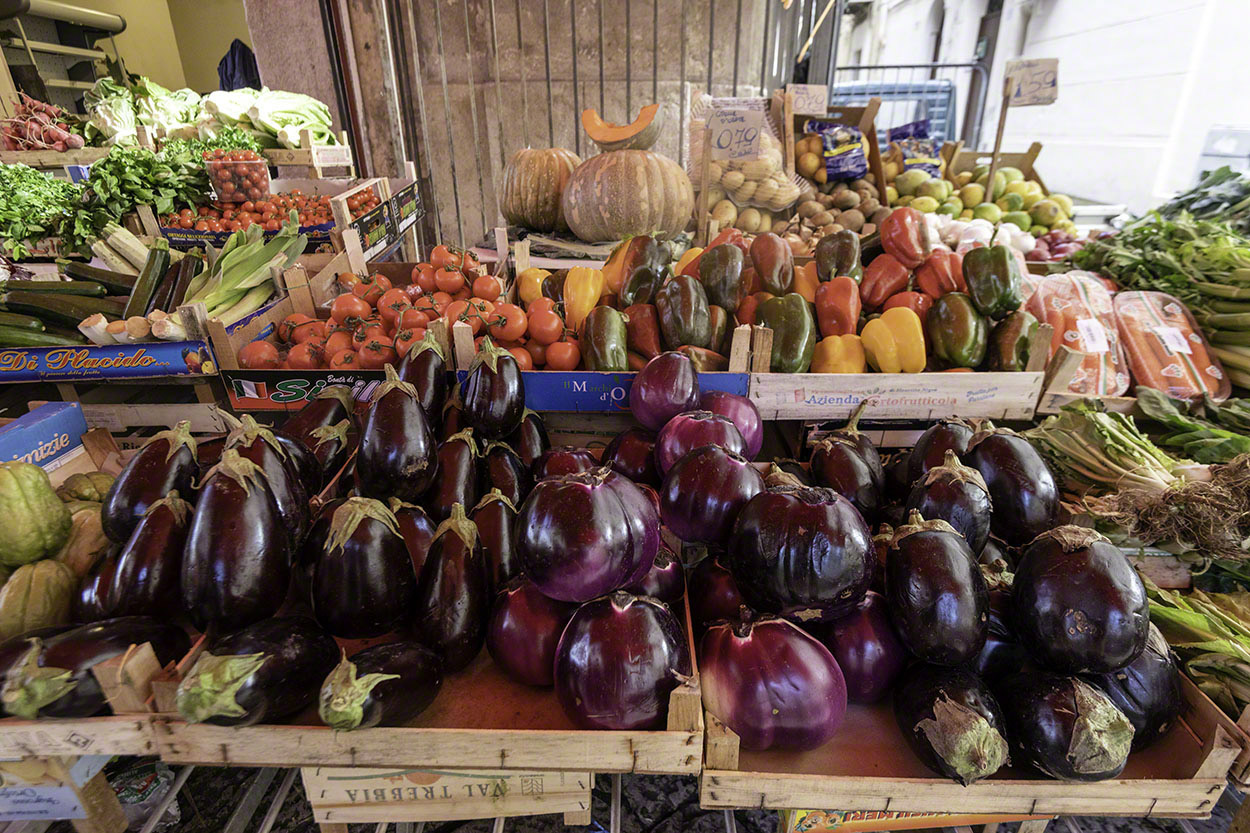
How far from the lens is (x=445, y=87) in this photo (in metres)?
5.79

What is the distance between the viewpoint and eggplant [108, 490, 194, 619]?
1104 mm

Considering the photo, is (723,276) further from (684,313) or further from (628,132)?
(628,132)

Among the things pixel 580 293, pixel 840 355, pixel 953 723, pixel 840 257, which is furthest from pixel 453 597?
pixel 840 257

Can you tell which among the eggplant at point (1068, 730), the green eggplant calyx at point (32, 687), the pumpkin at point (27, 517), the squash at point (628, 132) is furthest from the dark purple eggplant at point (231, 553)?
the squash at point (628, 132)

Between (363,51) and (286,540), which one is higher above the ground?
(363,51)

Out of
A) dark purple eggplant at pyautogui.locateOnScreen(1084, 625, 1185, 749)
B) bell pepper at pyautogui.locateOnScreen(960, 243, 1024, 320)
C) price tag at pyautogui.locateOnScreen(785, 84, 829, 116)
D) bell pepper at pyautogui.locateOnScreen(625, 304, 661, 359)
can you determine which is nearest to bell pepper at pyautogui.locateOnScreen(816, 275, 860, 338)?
bell pepper at pyautogui.locateOnScreen(960, 243, 1024, 320)

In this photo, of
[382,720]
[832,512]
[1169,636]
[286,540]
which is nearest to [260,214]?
[286,540]

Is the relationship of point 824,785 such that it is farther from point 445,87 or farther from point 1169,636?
point 445,87

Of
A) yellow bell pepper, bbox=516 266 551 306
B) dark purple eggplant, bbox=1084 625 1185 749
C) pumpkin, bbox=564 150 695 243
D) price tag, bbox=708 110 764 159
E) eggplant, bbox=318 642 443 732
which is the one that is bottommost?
dark purple eggplant, bbox=1084 625 1185 749

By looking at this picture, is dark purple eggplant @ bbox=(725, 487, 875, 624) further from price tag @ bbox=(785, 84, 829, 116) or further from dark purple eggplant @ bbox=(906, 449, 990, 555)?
price tag @ bbox=(785, 84, 829, 116)

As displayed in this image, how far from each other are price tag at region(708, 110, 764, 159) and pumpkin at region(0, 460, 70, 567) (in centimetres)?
289

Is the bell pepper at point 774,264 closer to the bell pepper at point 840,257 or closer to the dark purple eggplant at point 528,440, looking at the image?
the bell pepper at point 840,257

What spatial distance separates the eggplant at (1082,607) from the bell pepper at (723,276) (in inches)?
54.3

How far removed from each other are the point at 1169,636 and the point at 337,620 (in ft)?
5.88
